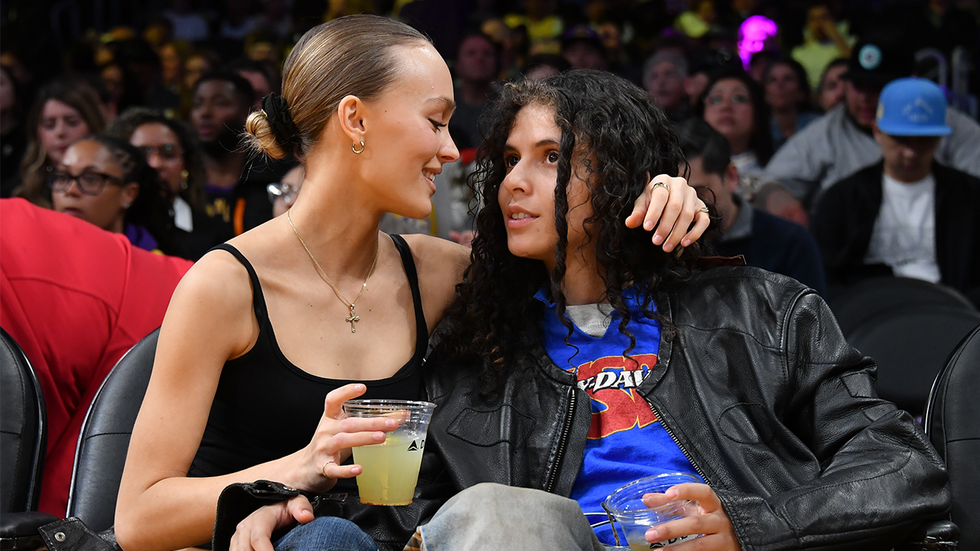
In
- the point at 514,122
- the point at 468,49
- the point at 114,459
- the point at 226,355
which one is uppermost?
the point at 468,49

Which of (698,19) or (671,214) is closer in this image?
(671,214)

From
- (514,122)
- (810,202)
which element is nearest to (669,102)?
(810,202)

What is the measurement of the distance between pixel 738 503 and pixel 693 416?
A: 349 mm

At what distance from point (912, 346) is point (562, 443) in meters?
1.52

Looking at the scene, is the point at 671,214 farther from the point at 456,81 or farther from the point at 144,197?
the point at 456,81

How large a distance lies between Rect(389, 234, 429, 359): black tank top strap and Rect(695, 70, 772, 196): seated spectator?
394 centimetres

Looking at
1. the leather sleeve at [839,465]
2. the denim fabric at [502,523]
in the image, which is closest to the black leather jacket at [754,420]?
the leather sleeve at [839,465]

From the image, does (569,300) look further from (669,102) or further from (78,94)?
(669,102)

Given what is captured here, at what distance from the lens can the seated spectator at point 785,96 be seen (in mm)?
7195

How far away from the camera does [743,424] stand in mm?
2066

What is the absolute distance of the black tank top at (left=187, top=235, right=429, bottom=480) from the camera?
2086 mm

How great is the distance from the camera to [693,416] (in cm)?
211

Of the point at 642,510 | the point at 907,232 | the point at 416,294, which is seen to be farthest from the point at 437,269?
the point at 907,232

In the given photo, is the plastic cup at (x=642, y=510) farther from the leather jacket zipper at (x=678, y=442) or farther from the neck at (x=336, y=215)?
the neck at (x=336, y=215)
